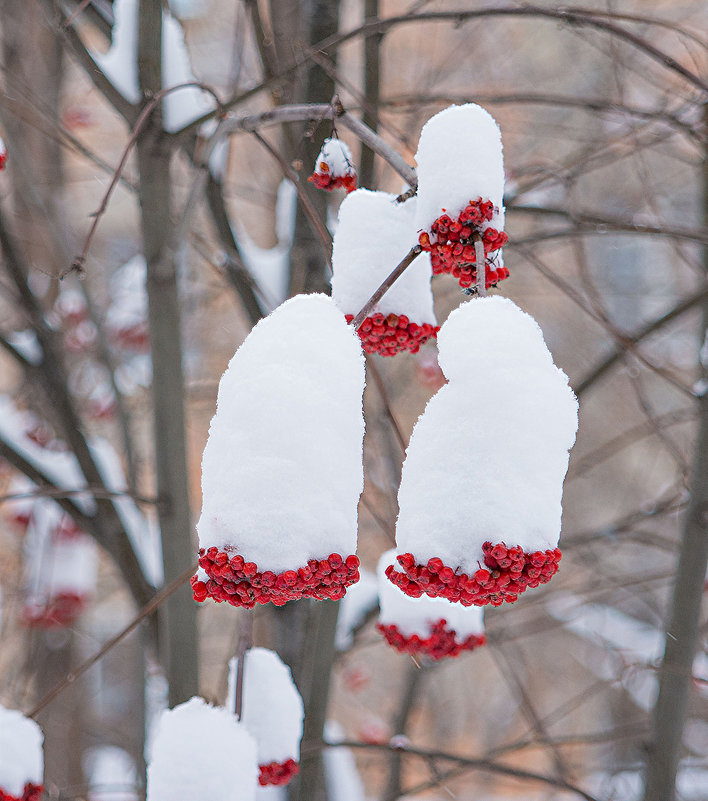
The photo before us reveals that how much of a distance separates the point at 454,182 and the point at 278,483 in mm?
569

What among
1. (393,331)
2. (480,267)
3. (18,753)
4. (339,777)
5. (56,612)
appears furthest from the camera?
(56,612)

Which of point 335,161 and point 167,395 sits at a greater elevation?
point 335,161

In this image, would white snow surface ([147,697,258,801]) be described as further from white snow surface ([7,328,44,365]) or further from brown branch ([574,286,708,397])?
white snow surface ([7,328,44,365])

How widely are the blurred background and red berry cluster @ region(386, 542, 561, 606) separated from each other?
0.56 m

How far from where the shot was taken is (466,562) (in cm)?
105

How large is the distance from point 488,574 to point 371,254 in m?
0.72

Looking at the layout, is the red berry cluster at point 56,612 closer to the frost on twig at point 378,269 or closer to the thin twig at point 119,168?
the thin twig at point 119,168

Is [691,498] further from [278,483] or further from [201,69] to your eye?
[201,69]

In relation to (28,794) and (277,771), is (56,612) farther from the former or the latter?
(277,771)

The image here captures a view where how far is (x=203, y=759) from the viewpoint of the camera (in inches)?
56.5

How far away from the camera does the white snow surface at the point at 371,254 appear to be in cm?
153

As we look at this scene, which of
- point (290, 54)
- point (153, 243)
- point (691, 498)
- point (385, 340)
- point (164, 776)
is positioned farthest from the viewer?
point (290, 54)

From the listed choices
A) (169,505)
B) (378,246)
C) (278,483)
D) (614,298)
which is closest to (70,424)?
(169,505)

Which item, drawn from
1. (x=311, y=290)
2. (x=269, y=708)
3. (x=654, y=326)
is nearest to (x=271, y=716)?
(x=269, y=708)
